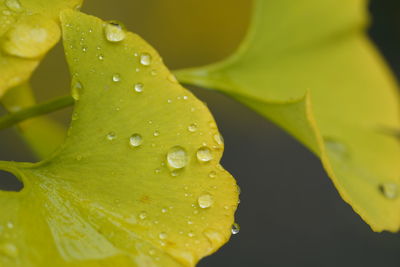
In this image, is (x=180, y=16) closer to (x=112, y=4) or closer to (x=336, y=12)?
(x=112, y=4)

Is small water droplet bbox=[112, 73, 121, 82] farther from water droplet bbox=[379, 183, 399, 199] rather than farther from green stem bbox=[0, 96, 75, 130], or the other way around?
water droplet bbox=[379, 183, 399, 199]

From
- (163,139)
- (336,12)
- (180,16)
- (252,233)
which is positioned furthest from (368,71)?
(180,16)

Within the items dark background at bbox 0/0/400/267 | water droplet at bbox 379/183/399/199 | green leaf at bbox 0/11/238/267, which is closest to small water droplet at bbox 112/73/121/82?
green leaf at bbox 0/11/238/267

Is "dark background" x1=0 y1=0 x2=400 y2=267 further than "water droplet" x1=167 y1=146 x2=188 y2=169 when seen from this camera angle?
Yes

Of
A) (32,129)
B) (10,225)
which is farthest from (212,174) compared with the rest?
(32,129)

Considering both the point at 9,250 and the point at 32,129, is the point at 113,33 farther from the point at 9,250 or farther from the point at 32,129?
the point at 32,129

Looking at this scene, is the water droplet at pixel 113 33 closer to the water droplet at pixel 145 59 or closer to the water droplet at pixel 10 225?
the water droplet at pixel 145 59

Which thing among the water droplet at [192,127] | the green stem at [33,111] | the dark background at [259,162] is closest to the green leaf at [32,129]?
the green stem at [33,111]

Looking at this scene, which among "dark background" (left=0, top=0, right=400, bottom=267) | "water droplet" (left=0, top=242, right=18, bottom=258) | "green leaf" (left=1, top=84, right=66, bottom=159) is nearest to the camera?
"water droplet" (left=0, top=242, right=18, bottom=258)
